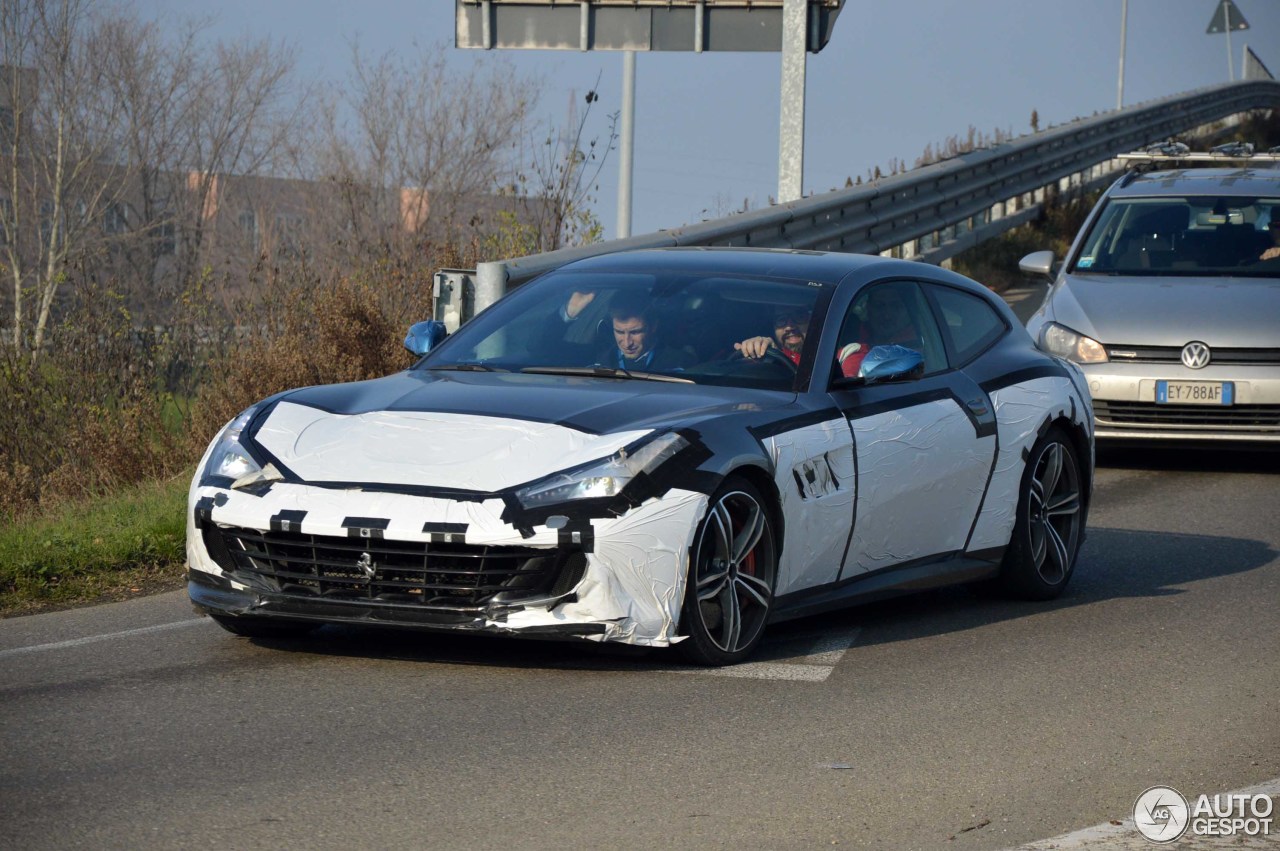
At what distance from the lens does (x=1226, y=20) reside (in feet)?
162

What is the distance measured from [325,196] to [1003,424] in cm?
3544

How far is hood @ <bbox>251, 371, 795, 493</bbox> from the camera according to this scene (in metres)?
6.18

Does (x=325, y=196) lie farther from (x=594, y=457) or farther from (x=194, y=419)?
(x=594, y=457)

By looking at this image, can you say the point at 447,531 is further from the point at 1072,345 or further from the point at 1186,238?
the point at 1186,238

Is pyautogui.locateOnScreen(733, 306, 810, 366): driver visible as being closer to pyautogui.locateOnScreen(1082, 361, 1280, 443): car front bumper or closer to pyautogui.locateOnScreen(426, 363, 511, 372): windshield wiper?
pyautogui.locateOnScreen(426, 363, 511, 372): windshield wiper

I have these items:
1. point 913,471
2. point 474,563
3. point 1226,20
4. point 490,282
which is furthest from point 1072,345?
point 1226,20

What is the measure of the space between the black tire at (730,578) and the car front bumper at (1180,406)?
6.21 meters

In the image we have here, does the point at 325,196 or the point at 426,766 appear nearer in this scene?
the point at 426,766

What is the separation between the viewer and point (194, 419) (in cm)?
1236

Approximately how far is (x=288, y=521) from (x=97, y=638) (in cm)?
136

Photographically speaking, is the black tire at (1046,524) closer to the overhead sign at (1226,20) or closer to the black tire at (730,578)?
the black tire at (730,578)

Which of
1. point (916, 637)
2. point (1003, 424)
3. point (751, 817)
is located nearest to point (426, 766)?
point (751, 817)

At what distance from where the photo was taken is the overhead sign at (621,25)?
19938 mm

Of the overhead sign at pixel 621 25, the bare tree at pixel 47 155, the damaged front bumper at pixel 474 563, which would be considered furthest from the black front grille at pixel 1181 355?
the bare tree at pixel 47 155
